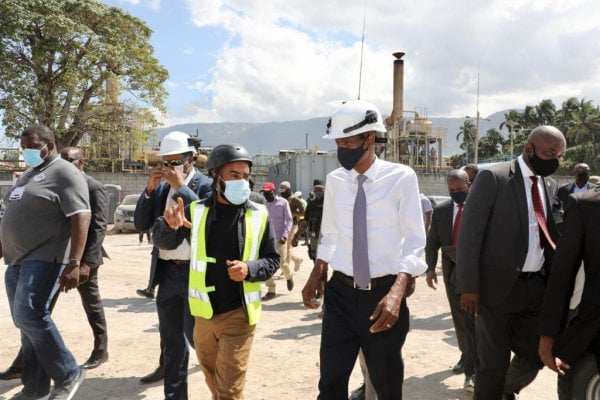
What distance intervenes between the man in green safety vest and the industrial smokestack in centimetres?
4178

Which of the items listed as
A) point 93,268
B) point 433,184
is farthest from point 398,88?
point 93,268

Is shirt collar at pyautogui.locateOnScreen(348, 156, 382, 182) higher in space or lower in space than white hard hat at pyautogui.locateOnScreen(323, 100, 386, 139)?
lower

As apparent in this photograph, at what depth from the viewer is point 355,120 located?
2928 mm

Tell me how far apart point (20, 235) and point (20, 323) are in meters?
0.64

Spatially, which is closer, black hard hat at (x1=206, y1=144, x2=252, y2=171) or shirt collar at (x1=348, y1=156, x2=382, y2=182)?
shirt collar at (x1=348, y1=156, x2=382, y2=182)

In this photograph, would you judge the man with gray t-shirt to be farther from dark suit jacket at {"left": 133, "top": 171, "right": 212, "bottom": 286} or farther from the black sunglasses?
the black sunglasses

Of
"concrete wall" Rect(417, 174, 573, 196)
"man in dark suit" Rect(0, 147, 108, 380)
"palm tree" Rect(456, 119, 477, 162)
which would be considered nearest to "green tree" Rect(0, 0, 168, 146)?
"concrete wall" Rect(417, 174, 573, 196)

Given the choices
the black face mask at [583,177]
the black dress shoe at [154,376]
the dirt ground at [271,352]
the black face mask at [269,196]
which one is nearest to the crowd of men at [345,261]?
the dirt ground at [271,352]

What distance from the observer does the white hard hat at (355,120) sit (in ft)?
9.59

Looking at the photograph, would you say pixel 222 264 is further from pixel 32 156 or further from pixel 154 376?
pixel 154 376

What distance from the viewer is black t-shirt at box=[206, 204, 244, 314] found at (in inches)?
130

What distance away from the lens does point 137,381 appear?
480cm

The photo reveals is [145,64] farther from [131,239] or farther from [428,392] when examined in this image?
[428,392]

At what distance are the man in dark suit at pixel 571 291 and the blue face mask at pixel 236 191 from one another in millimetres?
1790
